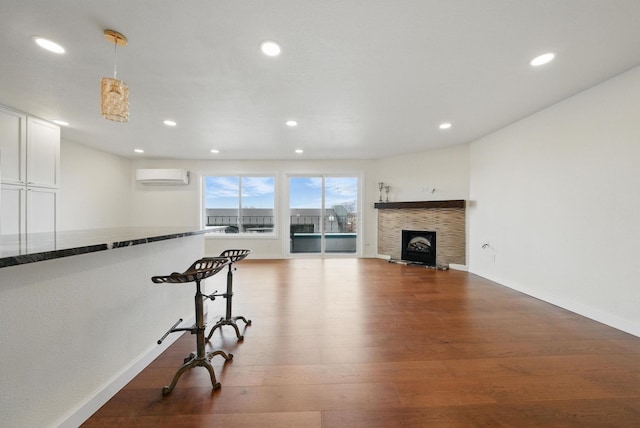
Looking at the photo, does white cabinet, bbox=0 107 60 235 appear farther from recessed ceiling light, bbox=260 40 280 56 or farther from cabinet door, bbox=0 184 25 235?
recessed ceiling light, bbox=260 40 280 56

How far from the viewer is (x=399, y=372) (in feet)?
5.55

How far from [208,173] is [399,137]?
4.60 metres

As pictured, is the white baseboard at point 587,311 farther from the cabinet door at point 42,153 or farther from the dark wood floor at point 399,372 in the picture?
the cabinet door at point 42,153

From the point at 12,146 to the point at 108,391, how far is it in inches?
143

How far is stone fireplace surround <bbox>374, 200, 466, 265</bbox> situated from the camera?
184 inches

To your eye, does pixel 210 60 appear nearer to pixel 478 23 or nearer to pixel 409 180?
pixel 478 23

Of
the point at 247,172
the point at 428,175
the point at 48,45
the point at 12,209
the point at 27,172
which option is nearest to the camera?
the point at 48,45

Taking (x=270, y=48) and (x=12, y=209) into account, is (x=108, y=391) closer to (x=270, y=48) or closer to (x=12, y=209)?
(x=270, y=48)

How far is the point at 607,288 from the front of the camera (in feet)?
7.82

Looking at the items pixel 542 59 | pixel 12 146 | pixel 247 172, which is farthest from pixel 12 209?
pixel 542 59

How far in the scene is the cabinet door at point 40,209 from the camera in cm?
314

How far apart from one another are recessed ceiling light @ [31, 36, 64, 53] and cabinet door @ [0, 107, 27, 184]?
6.52ft

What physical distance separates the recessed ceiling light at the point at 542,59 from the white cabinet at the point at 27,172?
5858mm

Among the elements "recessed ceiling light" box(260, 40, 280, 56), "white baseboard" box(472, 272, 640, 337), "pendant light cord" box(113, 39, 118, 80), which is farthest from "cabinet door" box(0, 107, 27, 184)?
"white baseboard" box(472, 272, 640, 337)
